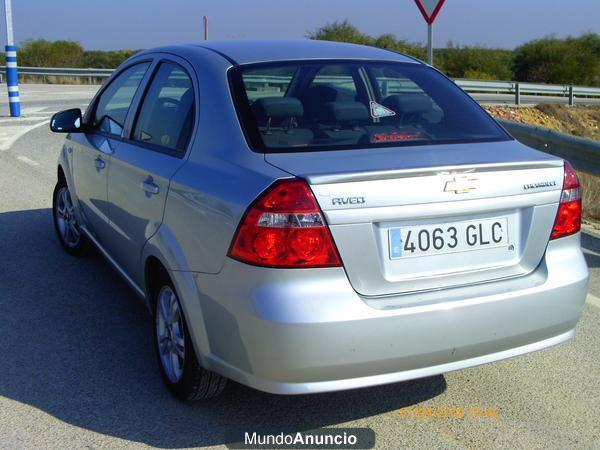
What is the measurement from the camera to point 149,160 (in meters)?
3.73

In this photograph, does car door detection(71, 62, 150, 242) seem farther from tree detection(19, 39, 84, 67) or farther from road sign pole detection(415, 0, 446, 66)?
tree detection(19, 39, 84, 67)

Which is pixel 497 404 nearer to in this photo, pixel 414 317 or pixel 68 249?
pixel 414 317

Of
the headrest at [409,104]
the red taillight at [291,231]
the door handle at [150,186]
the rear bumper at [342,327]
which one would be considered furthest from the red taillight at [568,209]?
the door handle at [150,186]

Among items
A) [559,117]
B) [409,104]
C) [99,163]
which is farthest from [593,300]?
[559,117]

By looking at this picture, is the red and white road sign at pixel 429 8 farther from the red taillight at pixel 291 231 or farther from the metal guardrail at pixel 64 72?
the metal guardrail at pixel 64 72

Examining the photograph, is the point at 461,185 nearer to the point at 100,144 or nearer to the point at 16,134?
the point at 100,144

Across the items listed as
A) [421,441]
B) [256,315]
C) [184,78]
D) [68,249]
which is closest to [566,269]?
[421,441]

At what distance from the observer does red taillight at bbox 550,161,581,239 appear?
3.19 m

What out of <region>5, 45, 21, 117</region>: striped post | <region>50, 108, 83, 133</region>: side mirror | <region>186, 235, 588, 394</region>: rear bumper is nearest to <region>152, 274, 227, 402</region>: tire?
<region>186, 235, 588, 394</region>: rear bumper

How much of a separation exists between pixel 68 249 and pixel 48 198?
2.17 meters

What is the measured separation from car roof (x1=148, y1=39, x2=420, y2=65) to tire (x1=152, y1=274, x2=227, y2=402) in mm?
1165

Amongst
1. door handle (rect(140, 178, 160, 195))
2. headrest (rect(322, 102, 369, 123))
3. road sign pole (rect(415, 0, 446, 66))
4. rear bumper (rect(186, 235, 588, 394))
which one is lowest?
rear bumper (rect(186, 235, 588, 394))

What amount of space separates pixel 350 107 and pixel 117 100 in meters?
1.88

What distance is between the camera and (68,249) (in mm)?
5805
